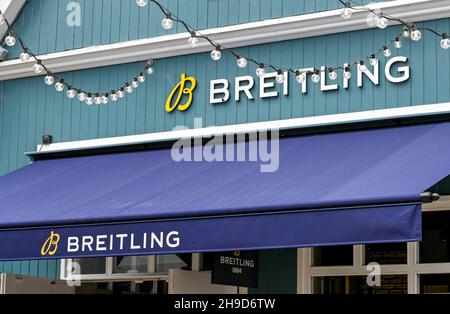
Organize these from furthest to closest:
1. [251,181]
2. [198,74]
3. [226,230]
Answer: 1. [198,74]
2. [251,181]
3. [226,230]

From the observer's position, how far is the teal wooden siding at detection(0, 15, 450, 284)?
980 cm

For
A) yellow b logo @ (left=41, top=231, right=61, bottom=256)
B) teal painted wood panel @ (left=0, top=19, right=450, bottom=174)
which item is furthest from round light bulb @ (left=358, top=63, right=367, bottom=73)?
yellow b logo @ (left=41, top=231, right=61, bottom=256)

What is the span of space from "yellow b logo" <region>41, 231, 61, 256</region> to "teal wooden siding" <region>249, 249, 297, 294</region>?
2.38m

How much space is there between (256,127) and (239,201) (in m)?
2.02

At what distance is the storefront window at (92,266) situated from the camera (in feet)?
38.4

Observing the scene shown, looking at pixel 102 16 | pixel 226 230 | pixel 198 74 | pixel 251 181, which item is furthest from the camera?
pixel 102 16

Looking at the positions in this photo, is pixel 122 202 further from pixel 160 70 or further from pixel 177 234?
pixel 160 70

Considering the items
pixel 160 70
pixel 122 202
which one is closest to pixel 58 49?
pixel 160 70

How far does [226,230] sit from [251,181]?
3.44 ft

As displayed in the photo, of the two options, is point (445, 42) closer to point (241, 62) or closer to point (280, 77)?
point (280, 77)

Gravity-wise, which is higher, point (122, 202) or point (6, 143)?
point (6, 143)

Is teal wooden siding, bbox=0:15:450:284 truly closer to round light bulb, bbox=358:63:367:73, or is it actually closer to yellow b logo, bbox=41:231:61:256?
round light bulb, bbox=358:63:367:73

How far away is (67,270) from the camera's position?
1168 cm
